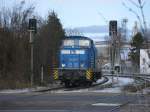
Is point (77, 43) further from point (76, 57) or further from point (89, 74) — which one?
point (89, 74)

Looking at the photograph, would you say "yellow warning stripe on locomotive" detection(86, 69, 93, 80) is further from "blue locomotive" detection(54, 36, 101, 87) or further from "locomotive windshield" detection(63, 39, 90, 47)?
"locomotive windshield" detection(63, 39, 90, 47)

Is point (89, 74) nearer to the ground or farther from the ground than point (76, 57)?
nearer to the ground

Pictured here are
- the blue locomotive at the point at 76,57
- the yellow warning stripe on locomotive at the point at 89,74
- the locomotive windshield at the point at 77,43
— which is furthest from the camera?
the locomotive windshield at the point at 77,43

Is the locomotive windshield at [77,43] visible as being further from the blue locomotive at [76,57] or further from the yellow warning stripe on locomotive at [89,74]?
the yellow warning stripe on locomotive at [89,74]

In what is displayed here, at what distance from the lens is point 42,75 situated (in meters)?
43.5

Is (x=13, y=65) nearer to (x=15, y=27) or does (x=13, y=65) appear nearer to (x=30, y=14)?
(x=15, y=27)

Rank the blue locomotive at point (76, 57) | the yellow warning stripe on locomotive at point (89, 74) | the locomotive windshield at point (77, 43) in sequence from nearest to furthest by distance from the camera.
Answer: the yellow warning stripe on locomotive at point (89, 74) < the blue locomotive at point (76, 57) < the locomotive windshield at point (77, 43)

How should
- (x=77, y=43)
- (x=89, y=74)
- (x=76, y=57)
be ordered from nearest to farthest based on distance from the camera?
(x=89, y=74) → (x=77, y=43) → (x=76, y=57)

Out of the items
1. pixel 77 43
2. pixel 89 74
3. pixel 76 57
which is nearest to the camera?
pixel 89 74

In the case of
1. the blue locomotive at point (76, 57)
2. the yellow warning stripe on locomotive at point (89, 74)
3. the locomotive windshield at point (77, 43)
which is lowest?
the yellow warning stripe on locomotive at point (89, 74)

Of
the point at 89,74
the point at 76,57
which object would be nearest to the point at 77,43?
the point at 76,57

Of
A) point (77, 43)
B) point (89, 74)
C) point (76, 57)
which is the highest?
point (77, 43)

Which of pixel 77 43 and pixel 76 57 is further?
pixel 76 57

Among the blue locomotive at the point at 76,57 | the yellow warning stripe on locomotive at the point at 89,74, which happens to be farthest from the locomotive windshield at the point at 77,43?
the yellow warning stripe on locomotive at the point at 89,74
